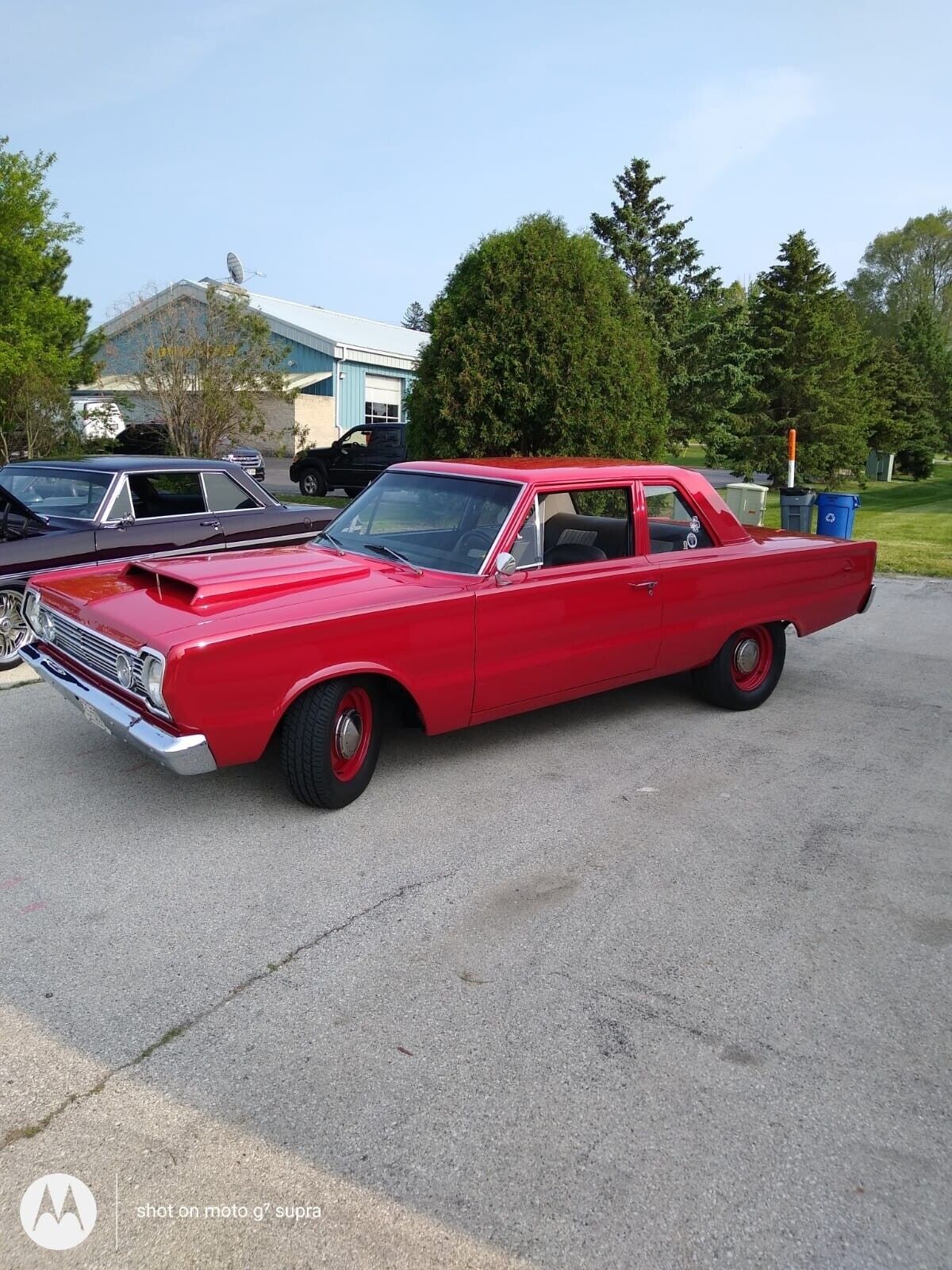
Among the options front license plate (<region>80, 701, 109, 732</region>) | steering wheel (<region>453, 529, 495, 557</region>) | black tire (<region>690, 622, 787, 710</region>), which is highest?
steering wheel (<region>453, 529, 495, 557</region>)

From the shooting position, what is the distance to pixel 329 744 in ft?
13.3

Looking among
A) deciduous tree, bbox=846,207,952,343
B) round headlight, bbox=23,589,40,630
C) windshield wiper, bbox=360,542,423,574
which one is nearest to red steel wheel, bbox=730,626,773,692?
windshield wiper, bbox=360,542,423,574

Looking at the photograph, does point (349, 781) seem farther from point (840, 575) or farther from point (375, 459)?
point (375, 459)

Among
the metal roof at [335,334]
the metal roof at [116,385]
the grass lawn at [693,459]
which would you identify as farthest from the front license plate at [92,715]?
the grass lawn at [693,459]

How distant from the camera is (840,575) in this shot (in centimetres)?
628

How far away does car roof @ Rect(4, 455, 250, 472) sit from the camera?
723 centimetres

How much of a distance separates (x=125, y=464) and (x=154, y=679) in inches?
165

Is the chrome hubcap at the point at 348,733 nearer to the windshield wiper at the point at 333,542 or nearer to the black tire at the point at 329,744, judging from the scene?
the black tire at the point at 329,744

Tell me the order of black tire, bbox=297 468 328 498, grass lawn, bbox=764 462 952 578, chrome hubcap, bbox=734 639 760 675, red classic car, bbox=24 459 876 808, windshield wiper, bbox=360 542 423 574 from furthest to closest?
black tire, bbox=297 468 328 498, grass lawn, bbox=764 462 952 578, chrome hubcap, bbox=734 639 760 675, windshield wiper, bbox=360 542 423 574, red classic car, bbox=24 459 876 808

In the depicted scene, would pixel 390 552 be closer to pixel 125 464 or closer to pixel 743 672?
pixel 743 672

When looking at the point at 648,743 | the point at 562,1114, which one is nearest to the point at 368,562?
the point at 648,743

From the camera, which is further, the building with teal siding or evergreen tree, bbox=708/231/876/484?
the building with teal siding

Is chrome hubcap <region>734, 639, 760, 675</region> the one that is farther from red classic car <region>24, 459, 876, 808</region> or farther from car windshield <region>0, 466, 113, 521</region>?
car windshield <region>0, 466, 113, 521</region>

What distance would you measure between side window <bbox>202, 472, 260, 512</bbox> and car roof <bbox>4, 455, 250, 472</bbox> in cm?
8
